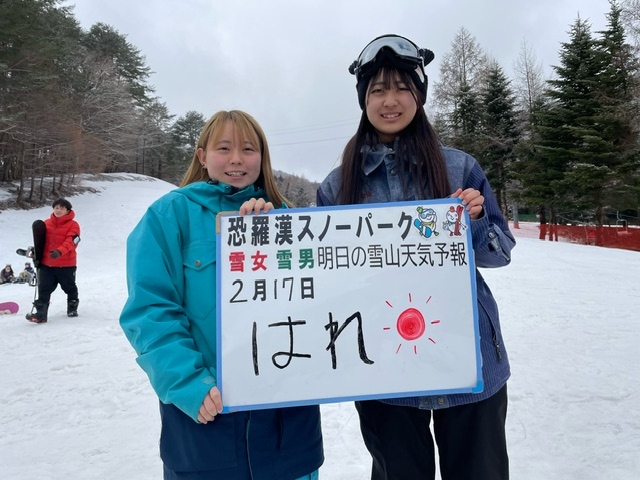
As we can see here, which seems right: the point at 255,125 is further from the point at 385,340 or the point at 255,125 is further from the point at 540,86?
the point at 540,86

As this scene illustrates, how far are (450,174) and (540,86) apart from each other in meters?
33.0

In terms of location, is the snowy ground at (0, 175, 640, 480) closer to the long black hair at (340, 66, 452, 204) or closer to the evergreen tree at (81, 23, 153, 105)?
the long black hair at (340, 66, 452, 204)

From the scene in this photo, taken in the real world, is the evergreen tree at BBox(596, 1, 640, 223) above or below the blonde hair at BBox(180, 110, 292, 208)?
above

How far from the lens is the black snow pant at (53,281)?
22.5ft

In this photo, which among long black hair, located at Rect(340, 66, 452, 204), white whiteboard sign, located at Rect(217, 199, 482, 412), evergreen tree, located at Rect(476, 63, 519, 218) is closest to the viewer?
white whiteboard sign, located at Rect(217, 199, 482, 412)

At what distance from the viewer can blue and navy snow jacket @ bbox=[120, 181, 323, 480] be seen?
4.74ft

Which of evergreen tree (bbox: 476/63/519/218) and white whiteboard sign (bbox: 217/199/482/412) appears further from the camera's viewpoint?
evergreen tree (bbox: 476/63/519/218)

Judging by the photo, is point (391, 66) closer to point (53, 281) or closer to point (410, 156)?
point (410, 156)

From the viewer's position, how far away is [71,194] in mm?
24922

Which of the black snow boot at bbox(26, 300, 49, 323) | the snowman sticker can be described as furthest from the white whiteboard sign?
the black snow boot at bbox(26, 300, 49, 323)

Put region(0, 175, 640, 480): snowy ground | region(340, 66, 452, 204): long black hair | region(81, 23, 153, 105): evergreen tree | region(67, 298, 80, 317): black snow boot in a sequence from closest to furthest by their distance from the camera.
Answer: region(340, 66, 452, 204): long black hair, region(0, 175, 640, 480): snowy ground, region(67, 298, 80, 317): black snow boot, region(81, 23, 153, 105): evergreen tree

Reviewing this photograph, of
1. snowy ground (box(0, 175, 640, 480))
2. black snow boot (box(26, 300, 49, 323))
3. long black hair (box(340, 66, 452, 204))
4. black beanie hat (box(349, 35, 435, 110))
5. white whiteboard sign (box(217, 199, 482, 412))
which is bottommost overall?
snowy ground (box(0, 175, 640, 480))

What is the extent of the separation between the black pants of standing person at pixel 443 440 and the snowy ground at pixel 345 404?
1.07 m

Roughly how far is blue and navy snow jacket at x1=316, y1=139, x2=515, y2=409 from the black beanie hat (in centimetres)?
30
